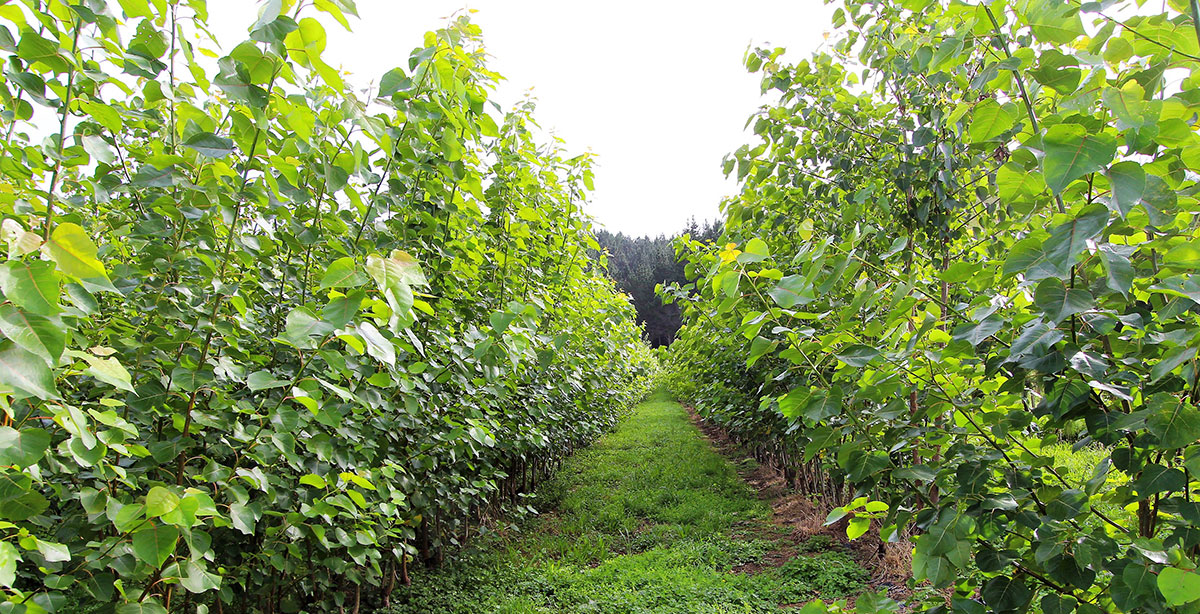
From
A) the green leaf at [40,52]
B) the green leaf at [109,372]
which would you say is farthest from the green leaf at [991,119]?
the green leaf at [40,52]

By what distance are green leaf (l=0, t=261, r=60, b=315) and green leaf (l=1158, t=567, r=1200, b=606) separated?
1.61 metres

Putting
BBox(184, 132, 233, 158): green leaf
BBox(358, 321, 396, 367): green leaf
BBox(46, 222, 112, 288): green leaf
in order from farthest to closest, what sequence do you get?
BBox(184, 132, 233, 158): green leaf
BBox(358, 321, 396, 367): green leaf
BBox(46, 222, 112, 288): green leaf

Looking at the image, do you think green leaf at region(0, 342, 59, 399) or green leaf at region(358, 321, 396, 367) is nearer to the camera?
green leaf at region(0, 342, 59, 399)

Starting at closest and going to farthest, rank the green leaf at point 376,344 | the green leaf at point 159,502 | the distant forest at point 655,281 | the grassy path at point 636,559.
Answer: the green leaf at point 376,344 < the green leaf at point 159,502 < the grassy path at point 636,559 < the distant forest at point 655,281

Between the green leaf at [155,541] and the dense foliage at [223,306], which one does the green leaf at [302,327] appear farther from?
the green leaf at [155,541]

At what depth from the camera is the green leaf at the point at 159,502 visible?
1.08 metres

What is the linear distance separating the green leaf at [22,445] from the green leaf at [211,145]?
0.60 metres

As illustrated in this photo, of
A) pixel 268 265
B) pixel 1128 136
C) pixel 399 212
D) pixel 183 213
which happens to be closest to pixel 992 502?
pixel 1128 136

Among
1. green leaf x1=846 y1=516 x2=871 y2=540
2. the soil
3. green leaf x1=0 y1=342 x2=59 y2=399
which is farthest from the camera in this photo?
the soil

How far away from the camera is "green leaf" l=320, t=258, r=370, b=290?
0.95 meters

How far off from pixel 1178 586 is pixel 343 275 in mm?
1434

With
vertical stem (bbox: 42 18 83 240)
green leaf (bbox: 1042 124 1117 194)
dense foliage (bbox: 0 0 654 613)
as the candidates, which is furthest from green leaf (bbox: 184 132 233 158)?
green leaf (bbox: 1042 124 1117 194)

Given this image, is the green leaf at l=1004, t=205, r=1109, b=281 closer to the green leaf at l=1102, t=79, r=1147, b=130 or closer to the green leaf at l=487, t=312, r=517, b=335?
the green leaf at l=1102, t=79, r=1147, b=130

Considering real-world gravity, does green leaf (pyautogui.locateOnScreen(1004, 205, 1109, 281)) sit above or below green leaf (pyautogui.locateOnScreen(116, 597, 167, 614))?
above
